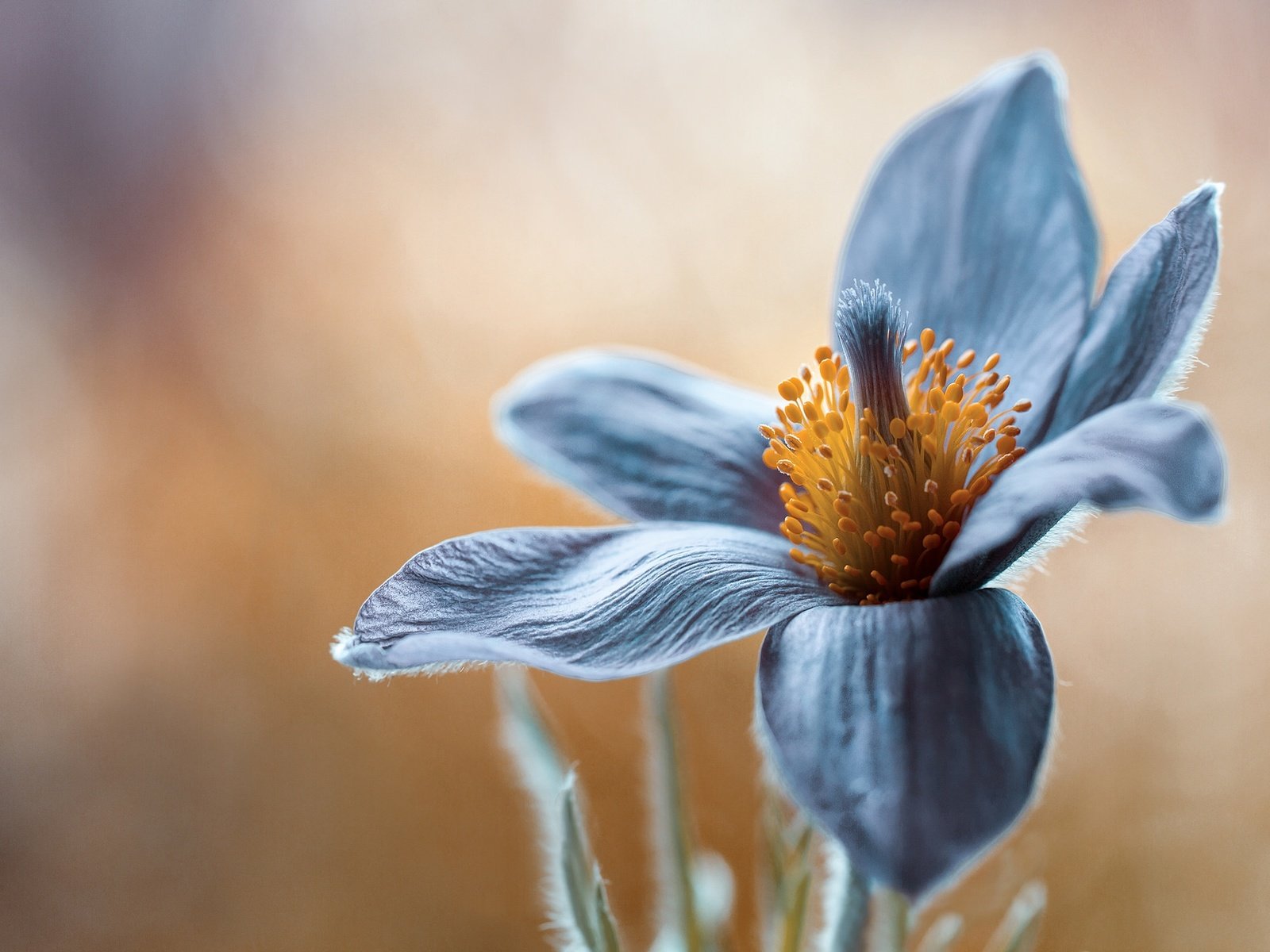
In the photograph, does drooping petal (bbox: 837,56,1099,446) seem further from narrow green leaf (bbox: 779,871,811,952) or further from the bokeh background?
the bokeh background

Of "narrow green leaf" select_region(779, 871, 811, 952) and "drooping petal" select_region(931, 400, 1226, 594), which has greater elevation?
"drooping petal" select_region(931, 400, 1226, 594)

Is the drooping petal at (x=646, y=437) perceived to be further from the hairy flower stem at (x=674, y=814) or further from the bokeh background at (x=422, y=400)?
the bokeh background at (x=422, y=400)

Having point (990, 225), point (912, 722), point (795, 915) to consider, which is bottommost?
point (795, 915)

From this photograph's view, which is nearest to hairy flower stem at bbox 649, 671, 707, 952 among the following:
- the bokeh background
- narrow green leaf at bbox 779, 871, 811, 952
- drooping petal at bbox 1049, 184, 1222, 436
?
narrow green leaf at bbox 779, 871, 811, 952

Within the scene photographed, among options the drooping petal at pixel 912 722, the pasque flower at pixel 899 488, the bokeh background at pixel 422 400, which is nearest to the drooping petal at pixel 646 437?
the pasque flower at pixel 899 488

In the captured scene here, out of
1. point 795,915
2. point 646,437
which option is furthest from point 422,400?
point 795,915

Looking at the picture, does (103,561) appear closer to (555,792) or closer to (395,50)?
(395,50)

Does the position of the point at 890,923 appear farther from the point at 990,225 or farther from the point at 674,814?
the point at 990,225
